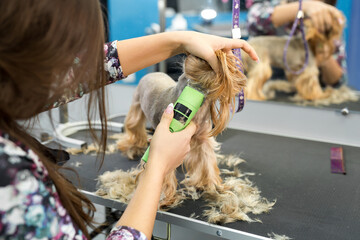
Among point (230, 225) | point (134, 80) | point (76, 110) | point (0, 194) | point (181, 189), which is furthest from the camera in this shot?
point (134, 80)

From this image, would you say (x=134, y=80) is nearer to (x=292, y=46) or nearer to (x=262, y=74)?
(x=262, y=74)

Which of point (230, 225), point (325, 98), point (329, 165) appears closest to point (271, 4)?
point (325, 98)

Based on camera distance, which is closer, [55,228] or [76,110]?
[55,228]

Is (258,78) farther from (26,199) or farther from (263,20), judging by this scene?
(26,199)

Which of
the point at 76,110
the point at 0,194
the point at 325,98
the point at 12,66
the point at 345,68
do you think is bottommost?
the point at 76,110

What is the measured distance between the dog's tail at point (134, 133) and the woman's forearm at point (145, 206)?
550mm

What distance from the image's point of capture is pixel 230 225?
0.87m

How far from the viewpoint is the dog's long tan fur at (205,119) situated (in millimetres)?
846

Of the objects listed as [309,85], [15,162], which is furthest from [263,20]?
[15,162]

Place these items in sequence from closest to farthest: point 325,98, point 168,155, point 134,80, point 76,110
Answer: point 168,155 → point 325,98 → point 76,110 → point 134,80

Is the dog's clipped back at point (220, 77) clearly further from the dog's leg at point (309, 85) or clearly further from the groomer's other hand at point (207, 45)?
the dog's leg at point (309, 85)

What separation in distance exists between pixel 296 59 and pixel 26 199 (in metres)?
1.30

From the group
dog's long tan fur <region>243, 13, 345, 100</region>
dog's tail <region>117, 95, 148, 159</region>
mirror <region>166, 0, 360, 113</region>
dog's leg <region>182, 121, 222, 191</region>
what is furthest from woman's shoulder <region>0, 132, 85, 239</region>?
dog's long tan fur <region>243, 13, 345, 100</region>

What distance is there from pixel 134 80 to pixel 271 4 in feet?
3.05
